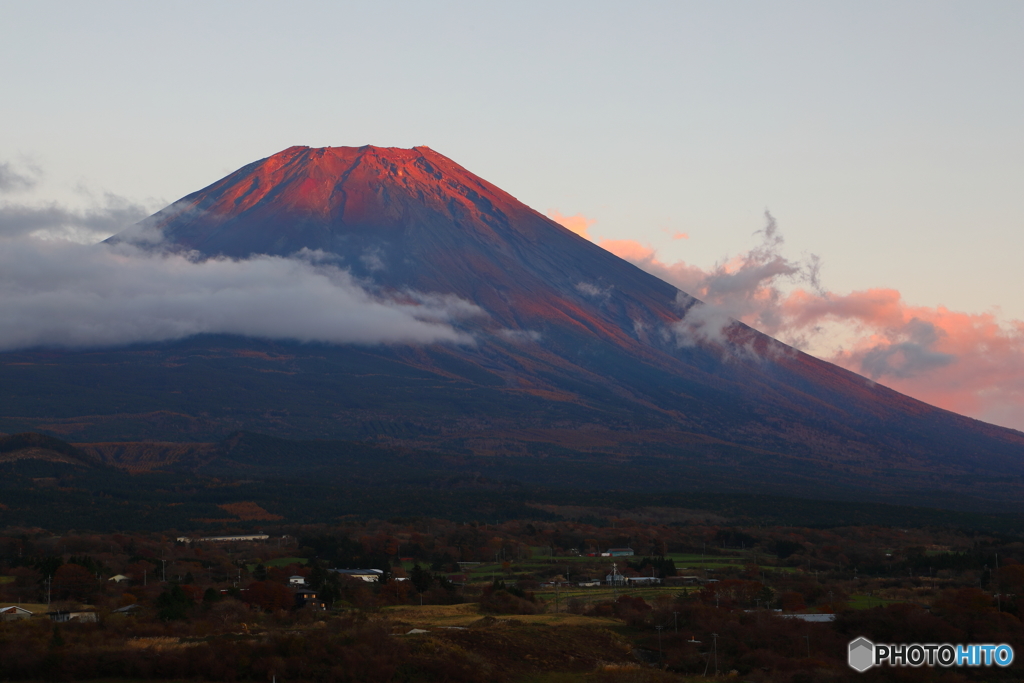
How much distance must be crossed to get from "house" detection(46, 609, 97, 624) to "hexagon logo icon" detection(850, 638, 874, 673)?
28.1 m

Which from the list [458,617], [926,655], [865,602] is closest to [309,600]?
[458,617]

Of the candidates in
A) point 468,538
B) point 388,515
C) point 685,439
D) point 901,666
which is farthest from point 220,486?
point 901,666

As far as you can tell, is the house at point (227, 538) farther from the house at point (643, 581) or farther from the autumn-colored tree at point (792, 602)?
the autumn-colored tree at point (792, 602)

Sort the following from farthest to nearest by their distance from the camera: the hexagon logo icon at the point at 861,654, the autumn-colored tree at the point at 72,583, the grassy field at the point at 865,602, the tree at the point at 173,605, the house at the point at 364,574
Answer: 1. the house at the point at 364,574
2. the autumn-colored tree at the point at 72,583
3. the grassy field at the point at 865,602
4. the tree at the point at 173,605
5. the hexagon logo icon at the point at 861,654

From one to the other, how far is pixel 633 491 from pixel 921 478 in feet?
169

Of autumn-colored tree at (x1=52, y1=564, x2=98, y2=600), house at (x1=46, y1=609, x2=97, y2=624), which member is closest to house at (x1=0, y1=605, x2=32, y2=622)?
house at (x1=46, y1=609, x2=97, y2=624)

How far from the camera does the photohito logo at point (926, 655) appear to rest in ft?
135

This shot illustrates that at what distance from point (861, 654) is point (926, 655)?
2.22 m

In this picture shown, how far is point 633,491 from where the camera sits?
13062 cm

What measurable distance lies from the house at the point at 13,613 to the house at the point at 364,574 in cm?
1984

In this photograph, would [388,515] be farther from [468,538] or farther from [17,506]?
[17,506]

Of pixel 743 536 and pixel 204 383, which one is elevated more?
pixel 204 383

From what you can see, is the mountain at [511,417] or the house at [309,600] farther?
the mountain at [511,417]

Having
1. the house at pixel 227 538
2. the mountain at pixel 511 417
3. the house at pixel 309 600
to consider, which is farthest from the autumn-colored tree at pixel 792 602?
the mountain at pixel 511 417
